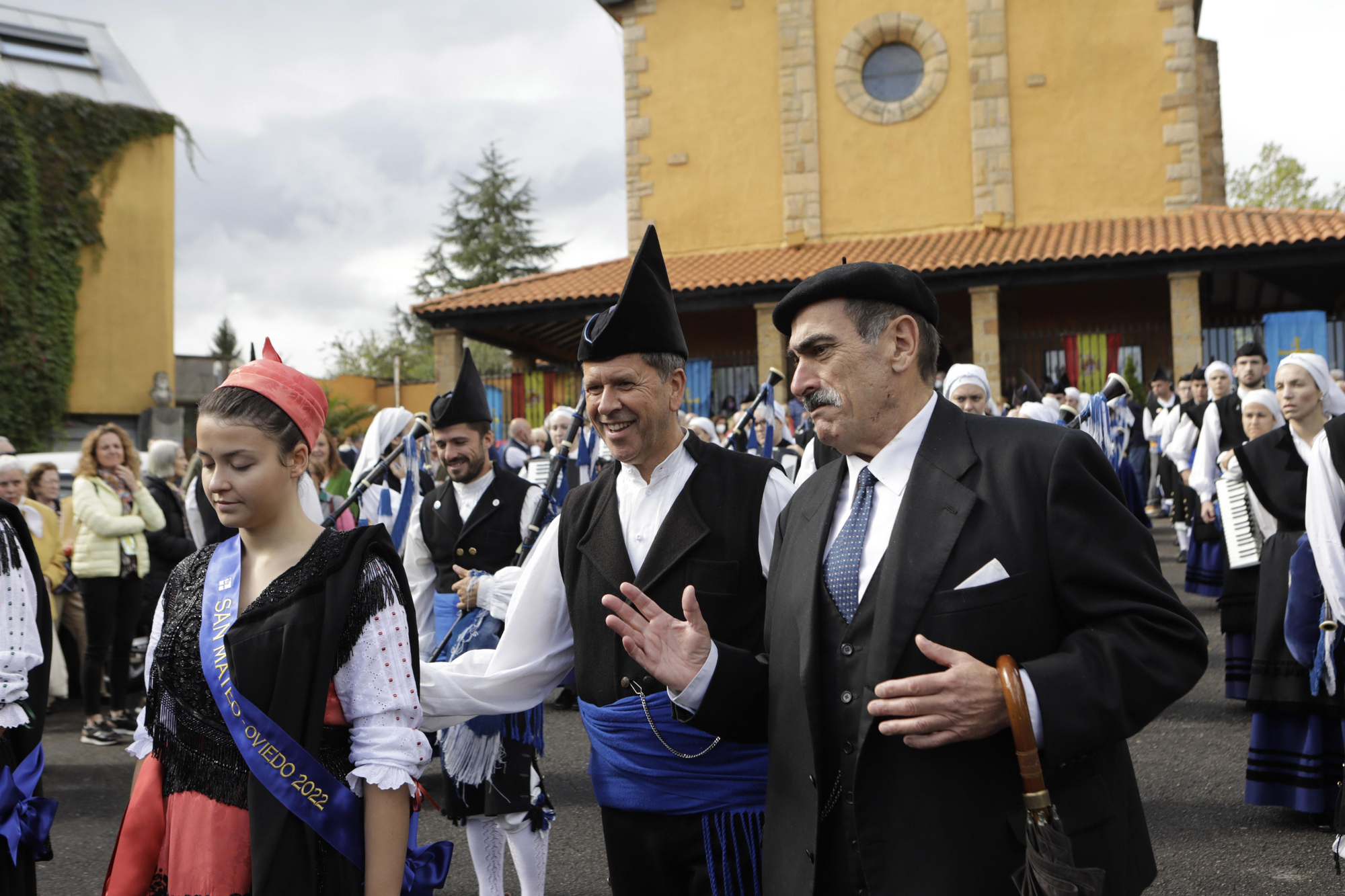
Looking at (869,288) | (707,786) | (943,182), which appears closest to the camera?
(869,288)

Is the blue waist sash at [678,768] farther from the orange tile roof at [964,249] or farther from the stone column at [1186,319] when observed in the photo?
the stone column at [1186,319]

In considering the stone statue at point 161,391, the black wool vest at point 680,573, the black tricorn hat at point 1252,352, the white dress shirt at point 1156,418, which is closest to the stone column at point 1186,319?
the white dress shirt at point 1156,418

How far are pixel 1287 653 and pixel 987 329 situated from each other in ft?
43.0

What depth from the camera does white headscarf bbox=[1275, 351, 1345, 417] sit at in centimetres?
502

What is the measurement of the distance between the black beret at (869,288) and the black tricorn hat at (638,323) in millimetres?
574

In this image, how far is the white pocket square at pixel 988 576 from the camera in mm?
1838

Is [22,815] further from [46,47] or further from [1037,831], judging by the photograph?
[46,47]

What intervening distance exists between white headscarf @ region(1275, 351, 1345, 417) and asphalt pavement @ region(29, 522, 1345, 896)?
1.89m

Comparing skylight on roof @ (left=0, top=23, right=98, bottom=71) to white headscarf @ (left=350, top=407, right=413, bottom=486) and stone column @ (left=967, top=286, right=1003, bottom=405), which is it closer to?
stone column @ (left=967, top=286, right=1003, bottom=405)

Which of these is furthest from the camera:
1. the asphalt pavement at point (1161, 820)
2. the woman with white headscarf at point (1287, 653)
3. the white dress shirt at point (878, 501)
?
the woman with white headscarf at point (1287, 653)

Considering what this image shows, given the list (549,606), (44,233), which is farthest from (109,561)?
(44,233)

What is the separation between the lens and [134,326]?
2425 centimetres

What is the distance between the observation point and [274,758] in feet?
6.27

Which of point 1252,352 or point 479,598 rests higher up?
A: point 1252,352
